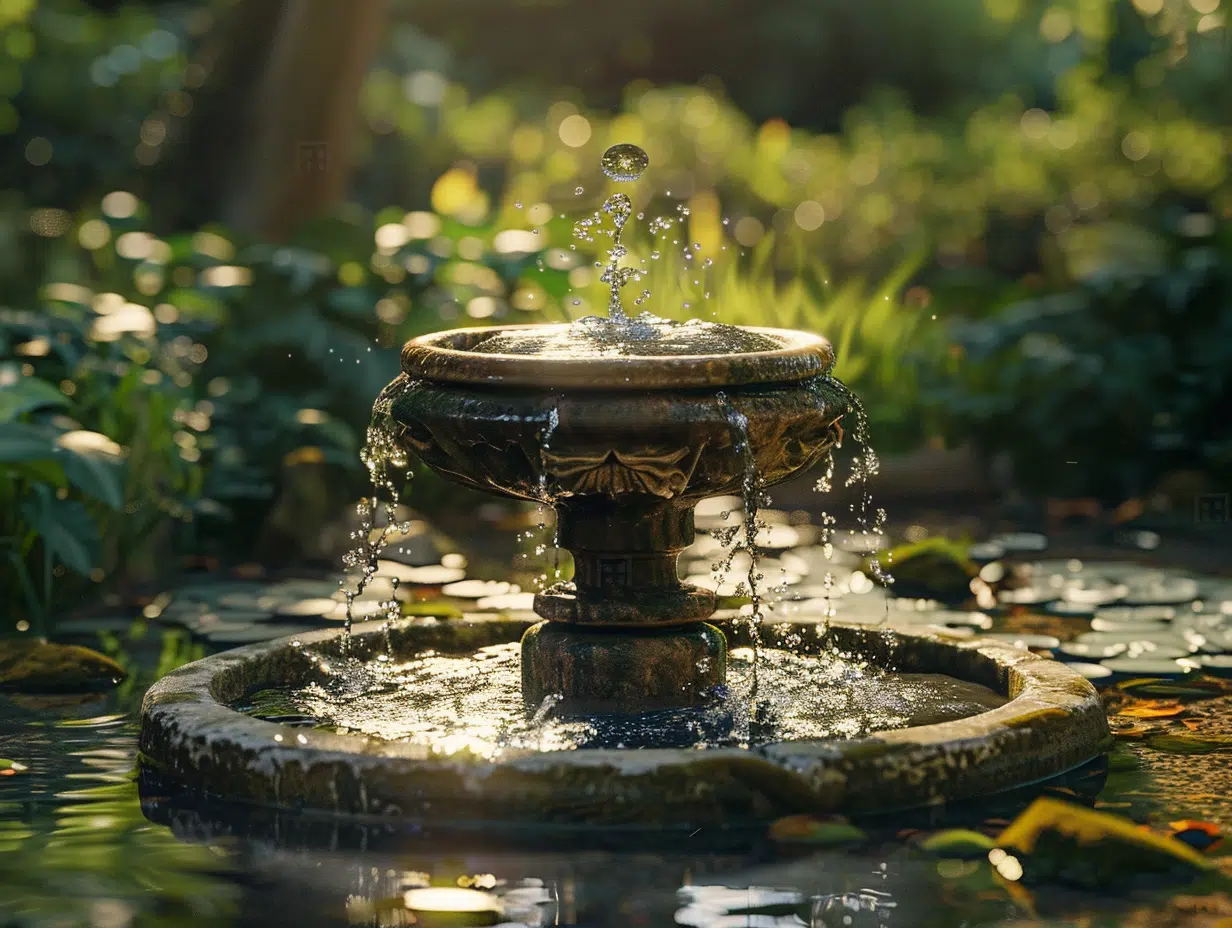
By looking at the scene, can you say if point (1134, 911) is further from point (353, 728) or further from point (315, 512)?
point (315, 512)

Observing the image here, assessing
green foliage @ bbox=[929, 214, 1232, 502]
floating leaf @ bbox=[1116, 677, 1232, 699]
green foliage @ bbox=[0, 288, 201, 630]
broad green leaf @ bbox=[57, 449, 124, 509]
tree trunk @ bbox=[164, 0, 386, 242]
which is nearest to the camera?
floating leaf @ bbox=[1116, 677, 1232, 699]

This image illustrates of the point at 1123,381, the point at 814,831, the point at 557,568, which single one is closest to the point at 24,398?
the point at 557,568

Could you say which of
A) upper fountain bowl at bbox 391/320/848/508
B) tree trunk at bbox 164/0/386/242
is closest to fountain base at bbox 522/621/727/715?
upper fountain bowl at bbox 391/320/848/508

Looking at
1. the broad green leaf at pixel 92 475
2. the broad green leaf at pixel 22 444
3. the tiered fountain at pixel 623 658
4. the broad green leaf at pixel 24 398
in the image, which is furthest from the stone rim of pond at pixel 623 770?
the broad green leaf at pixel 24 398

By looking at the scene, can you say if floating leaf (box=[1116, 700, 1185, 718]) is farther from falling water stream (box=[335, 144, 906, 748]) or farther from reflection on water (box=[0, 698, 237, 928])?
reflection on water (box=[0, 698, 237, 928])

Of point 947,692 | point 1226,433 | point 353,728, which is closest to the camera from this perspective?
point 353,728

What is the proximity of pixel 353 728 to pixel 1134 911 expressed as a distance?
1.79 metres

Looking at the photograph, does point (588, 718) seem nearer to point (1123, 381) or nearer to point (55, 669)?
point (55, 669)

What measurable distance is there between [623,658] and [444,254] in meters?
4.52

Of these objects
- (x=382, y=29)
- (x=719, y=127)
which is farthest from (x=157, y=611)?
(x=719, y=127)

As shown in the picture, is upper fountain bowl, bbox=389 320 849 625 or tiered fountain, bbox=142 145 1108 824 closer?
tiered fountain, bbox=142 145 1108 824

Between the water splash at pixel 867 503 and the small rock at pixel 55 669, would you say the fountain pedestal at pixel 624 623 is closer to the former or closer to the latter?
the water splash at pixel 867 503

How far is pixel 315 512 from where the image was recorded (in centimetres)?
697

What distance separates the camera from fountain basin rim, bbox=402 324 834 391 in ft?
12.4
